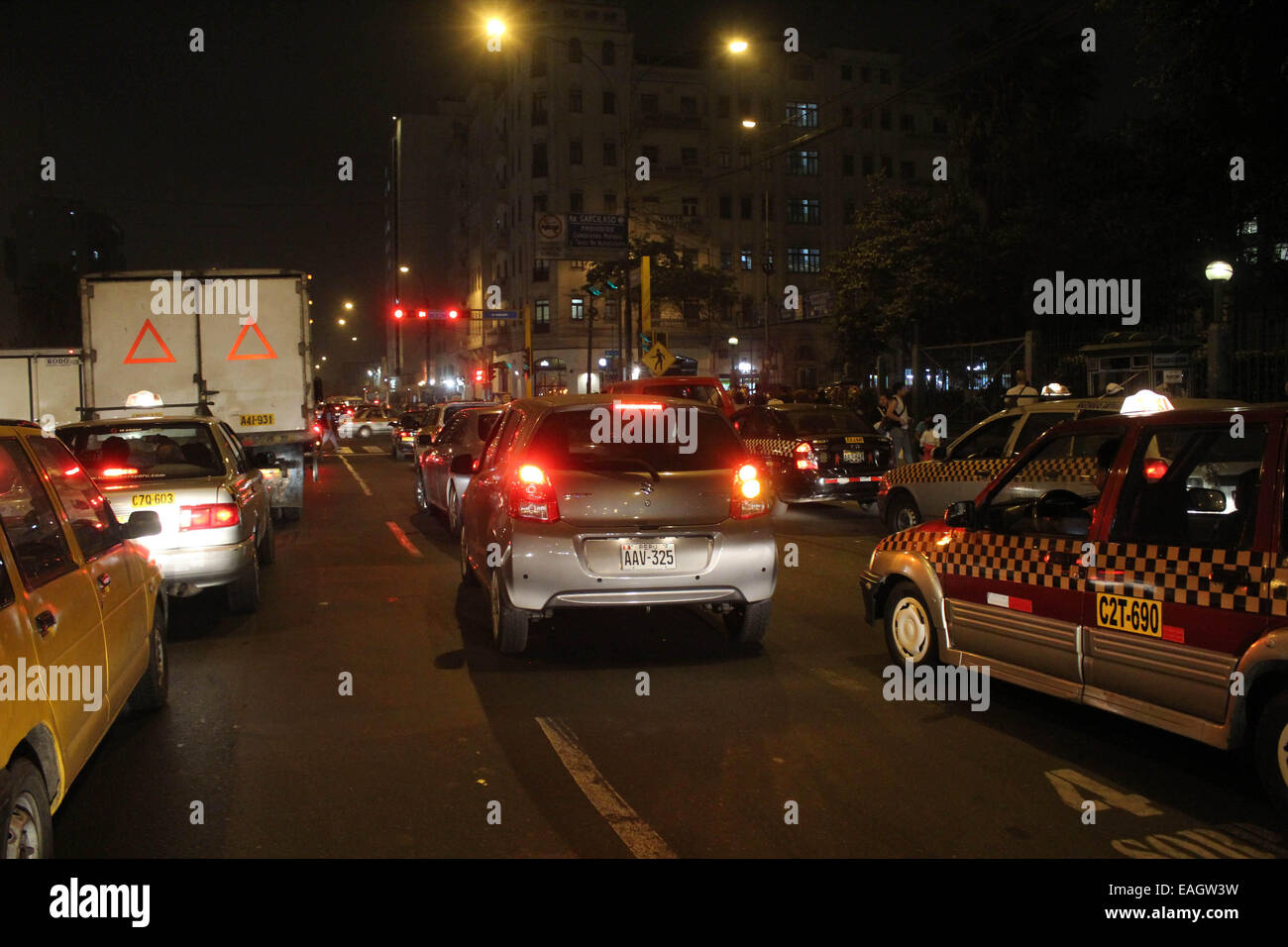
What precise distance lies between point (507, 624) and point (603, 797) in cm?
261

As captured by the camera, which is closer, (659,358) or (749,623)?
(749,623)

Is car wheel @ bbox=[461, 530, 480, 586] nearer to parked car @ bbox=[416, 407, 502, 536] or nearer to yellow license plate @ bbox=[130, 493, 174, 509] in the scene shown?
yellow license plate @ bbox=[130, 493, 174, 509]

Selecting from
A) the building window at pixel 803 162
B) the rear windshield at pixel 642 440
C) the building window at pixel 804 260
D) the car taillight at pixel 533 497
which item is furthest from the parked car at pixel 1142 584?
the building window at pixel 803 162

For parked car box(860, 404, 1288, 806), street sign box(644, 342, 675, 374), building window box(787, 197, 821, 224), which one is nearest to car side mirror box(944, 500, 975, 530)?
parked car box(860, 404, 1288, 806)

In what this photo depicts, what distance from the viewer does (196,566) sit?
28.4ft

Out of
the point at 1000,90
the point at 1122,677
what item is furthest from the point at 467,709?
the point at 1000,90

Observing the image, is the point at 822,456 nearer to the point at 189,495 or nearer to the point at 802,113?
the point at 189,495

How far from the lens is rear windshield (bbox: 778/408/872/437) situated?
16.8 m

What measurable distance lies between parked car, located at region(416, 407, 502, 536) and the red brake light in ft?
31.0

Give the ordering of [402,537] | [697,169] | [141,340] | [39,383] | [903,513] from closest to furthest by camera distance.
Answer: [903,513] < [402,537] < [141,340] < [39,383] < [697,169]

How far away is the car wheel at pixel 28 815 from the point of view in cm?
348

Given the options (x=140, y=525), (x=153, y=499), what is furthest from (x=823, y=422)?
(x=140, y=525)

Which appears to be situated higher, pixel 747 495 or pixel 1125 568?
pixel 747 495

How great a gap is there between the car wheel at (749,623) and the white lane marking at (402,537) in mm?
5887
